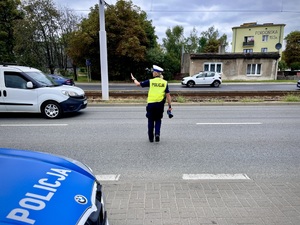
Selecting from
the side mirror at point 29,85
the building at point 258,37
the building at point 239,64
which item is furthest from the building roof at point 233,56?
the side mirror at point 29,85

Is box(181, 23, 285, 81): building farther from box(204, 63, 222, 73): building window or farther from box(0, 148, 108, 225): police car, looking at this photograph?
box(0, 148, 108, 225): police car

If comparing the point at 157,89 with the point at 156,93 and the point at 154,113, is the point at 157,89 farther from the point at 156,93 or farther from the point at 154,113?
the point at 154,113

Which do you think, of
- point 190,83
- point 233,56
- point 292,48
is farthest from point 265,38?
point 190,83

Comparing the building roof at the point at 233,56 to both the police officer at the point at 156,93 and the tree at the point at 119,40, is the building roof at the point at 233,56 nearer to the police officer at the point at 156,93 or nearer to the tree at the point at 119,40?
the tree at the point at 119,40

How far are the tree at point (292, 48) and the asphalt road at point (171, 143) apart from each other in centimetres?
4956

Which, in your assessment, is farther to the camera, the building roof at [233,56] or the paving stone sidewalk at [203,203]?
the building roof at [233,56]

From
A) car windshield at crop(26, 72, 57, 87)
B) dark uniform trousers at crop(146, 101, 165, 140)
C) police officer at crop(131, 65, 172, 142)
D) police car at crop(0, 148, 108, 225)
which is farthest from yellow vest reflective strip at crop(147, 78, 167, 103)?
car windshield at crop(26, 72, 57, 87)

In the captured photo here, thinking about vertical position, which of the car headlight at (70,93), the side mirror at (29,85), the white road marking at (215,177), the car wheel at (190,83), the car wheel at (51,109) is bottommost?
the white road marking at (215,177)

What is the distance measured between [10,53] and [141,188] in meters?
36.3

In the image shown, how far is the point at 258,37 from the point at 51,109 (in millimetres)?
60072

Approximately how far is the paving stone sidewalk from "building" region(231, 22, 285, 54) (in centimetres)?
6049

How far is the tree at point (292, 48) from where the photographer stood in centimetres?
4824

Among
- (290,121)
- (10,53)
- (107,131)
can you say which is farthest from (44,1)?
(290,121)

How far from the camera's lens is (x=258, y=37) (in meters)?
55.8
